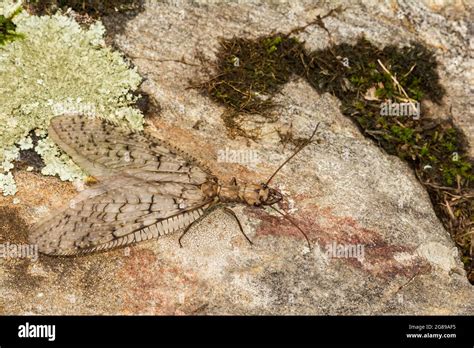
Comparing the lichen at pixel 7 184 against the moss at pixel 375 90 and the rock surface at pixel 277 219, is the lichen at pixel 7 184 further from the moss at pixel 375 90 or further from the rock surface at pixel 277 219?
the moss at pixel 375 90

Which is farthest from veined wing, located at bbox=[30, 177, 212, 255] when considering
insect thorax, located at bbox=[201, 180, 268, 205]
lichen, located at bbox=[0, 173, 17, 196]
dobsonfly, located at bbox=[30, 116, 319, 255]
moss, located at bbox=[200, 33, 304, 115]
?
moss, located at bbox=[200, 33, 304, 115]

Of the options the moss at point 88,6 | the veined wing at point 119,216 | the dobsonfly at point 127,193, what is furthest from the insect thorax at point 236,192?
the moss at point 88,6

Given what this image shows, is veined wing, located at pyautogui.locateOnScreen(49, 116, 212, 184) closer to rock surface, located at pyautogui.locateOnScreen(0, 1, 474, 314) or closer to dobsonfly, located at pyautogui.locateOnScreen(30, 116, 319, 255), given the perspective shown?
dobsonfly, located at pyautogui.locateOnScreen(30, 116, 319, 255)

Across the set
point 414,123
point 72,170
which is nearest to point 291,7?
point 414,123

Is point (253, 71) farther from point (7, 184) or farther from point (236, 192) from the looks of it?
point (7, 184)
